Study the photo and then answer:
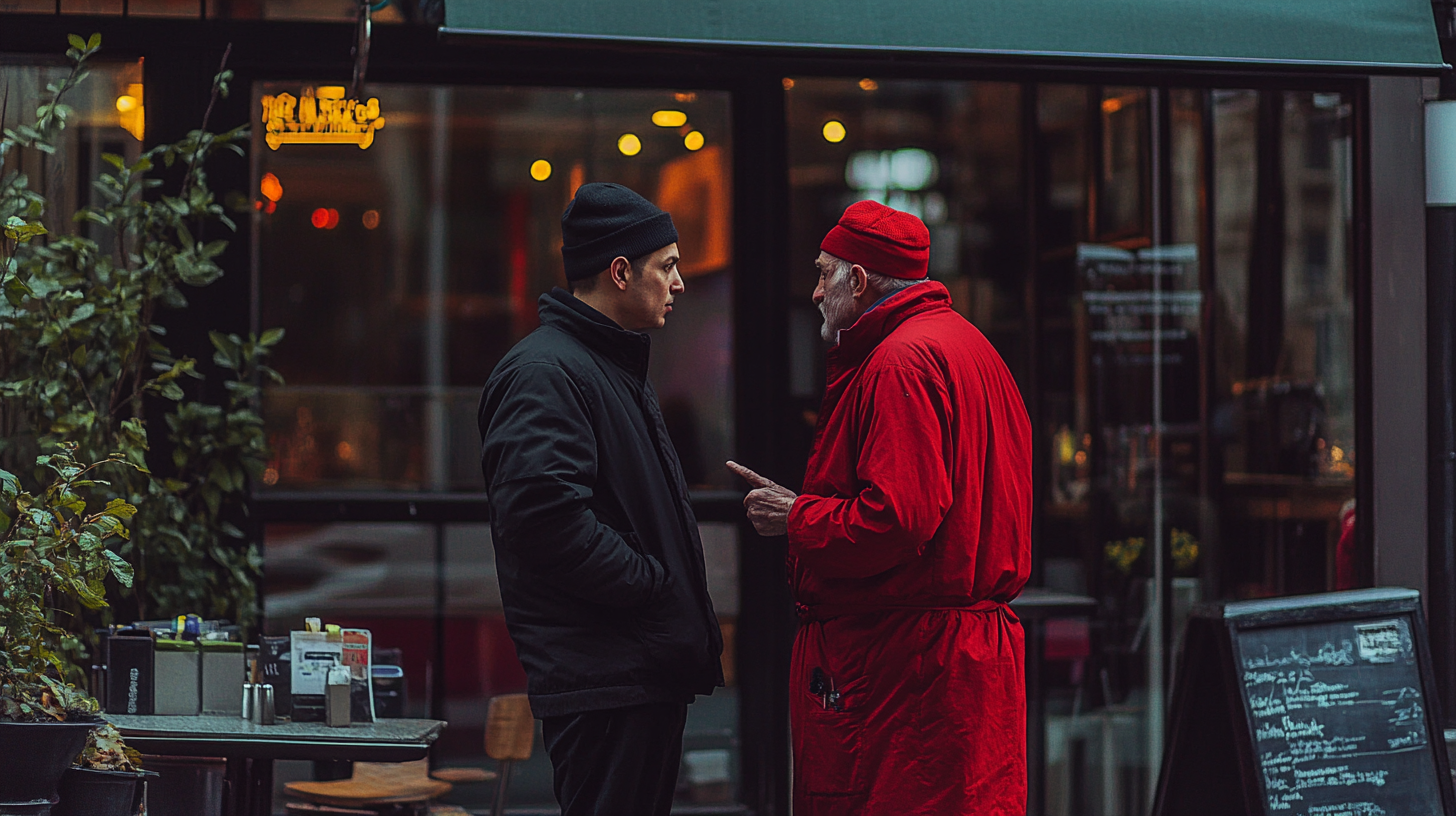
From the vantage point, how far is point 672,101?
19.9ft

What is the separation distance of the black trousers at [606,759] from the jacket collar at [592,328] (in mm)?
835

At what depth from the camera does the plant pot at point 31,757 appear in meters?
3.60

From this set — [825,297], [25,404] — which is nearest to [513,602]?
[825,297]

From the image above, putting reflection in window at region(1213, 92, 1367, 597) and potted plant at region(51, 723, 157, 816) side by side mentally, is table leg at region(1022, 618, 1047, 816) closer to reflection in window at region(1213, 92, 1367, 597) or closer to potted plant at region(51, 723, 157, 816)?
reflection in window at region(1213, 92, 1367, 597)

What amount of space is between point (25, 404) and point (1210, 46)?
3.98 meters

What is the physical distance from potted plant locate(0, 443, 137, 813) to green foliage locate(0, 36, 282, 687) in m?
0.47

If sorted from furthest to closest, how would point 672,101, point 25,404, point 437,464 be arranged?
point 437,464, point 672,101, point 25,404

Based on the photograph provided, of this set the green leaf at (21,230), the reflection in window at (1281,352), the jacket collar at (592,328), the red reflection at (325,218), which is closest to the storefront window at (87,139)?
the green leaf at (21,230)

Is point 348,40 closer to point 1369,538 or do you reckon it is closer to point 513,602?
point 513,602

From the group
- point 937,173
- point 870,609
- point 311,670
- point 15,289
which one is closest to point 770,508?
point 870,609

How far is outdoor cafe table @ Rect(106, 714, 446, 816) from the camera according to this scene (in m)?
3.95

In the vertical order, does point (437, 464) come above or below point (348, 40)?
below

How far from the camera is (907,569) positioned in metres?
3.42

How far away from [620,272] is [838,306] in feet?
1.88
